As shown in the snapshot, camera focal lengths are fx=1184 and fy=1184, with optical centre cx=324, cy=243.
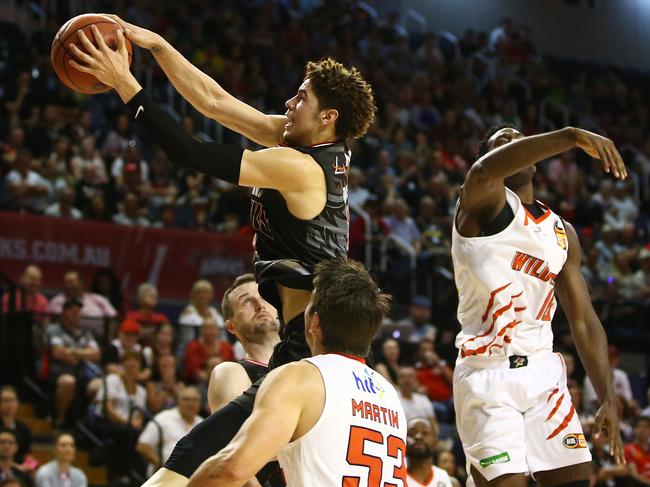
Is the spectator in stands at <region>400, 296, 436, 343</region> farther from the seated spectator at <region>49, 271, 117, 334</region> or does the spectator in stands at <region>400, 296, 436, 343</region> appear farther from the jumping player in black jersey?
the jumping player in black jersey

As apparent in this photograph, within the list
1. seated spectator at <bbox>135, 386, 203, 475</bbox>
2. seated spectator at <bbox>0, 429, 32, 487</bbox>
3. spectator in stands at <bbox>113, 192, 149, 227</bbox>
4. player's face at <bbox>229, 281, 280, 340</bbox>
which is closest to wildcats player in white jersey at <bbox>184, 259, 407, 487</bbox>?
player's face at <bbox>229, 281, 280, 340</bbox>

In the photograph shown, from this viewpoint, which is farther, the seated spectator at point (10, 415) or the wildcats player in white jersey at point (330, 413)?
the seated spectator at point (10, 415)

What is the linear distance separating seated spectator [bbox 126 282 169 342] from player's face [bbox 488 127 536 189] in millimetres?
6628

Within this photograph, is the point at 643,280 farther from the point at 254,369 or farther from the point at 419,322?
the point at 254,369

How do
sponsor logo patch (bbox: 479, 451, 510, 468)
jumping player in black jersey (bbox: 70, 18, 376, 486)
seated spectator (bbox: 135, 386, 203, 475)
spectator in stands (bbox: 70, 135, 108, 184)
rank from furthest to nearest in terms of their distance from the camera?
1. spectator in stands (bbox: 70, 135, 108, 184)
2. seated spectator (bbox: 135, 386, 203, 475)
3. sponsor logo patch (bbox: 479, 451, 510, 468)
4. jumping player in black jersey (bbox: 70, 18, 376, 486)

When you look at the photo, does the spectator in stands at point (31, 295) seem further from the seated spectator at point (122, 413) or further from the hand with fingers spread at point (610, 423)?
the hand with fingers spread at point (610, 423)

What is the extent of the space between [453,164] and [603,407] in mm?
13371

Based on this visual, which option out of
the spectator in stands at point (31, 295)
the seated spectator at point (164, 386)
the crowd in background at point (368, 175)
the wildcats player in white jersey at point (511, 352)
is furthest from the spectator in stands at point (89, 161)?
the wildcats player in white jersey at point (511, 352)

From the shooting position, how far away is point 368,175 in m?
17.4

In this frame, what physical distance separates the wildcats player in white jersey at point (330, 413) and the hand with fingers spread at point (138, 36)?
5.39 ft

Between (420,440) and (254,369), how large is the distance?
3.29m

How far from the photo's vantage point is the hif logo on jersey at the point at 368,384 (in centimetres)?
408

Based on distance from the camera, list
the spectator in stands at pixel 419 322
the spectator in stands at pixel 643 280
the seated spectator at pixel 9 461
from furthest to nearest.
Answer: the spectator in stands at pixel 643 280
the spectator in stands at pixel 419 322
the seated spectator at pixel 9 461

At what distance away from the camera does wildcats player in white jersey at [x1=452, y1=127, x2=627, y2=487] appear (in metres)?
5.45
